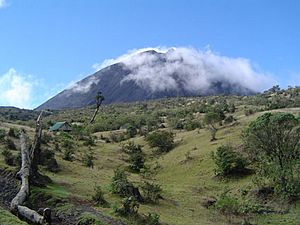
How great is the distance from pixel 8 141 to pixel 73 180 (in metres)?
11.3

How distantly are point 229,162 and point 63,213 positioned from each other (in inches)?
917

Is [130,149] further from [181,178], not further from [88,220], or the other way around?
[88,220]

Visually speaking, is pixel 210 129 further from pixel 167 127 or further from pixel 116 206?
pixel 116 206

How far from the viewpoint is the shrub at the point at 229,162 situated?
43.9 m

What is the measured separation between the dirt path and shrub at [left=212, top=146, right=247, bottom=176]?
20933 mm

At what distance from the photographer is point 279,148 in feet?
125

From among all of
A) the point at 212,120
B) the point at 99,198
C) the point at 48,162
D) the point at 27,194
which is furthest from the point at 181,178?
the point at 27,194

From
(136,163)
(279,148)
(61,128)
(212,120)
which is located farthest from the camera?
(61,128)

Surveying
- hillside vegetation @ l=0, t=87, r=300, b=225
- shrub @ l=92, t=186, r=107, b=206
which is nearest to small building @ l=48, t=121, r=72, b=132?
hillside vegetation @ l=0, t=87, r=300, b=225

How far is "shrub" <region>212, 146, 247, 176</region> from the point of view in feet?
144

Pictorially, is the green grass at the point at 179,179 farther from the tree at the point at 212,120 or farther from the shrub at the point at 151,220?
the shrub at the point at 151,220

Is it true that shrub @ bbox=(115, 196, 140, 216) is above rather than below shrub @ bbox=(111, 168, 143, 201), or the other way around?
below

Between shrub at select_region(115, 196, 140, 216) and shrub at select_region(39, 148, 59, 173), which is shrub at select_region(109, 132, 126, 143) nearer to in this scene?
shrub at select_region(39, 148, 59, 173)

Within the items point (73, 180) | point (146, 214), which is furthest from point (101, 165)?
point (146, 214)
